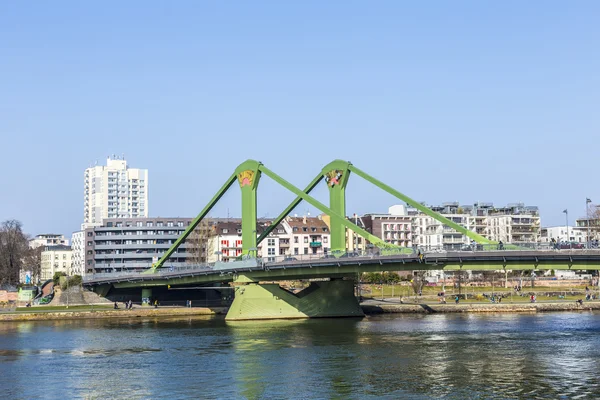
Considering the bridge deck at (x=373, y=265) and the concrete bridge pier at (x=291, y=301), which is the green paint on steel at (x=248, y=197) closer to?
the bridge deck at (x=373, y=265)

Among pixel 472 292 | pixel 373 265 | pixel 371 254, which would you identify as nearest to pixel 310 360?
pixel 373 265

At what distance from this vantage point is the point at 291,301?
127 metres

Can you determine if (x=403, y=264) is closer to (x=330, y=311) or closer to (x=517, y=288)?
(x=330, y=311)

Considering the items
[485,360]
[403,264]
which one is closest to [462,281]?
[403,264]

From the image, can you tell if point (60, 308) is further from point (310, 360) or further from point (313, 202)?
point (310, 360)

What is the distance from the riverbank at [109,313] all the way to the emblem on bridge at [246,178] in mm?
22029

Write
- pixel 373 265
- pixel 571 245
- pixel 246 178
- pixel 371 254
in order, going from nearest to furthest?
1. pixel 571 245
2. pixel 373 265
3. pixel 371 254
4. pixel 246 178

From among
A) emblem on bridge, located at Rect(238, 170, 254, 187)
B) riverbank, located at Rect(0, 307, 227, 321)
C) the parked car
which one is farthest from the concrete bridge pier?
the parked car

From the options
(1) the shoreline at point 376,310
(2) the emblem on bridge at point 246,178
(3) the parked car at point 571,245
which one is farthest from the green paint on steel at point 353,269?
(2) the emblem on bridge at point 246,178

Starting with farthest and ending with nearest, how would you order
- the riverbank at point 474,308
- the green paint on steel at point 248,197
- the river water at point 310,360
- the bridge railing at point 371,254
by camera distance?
the riverbank at point 474,308, the green paint on steel at point 248,197, the bridge railing at point 371,254, the river water at point 310,360

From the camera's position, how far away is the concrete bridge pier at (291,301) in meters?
126

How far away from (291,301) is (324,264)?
1358 centimetres

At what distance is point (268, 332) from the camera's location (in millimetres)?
103500

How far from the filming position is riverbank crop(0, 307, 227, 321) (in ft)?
442
